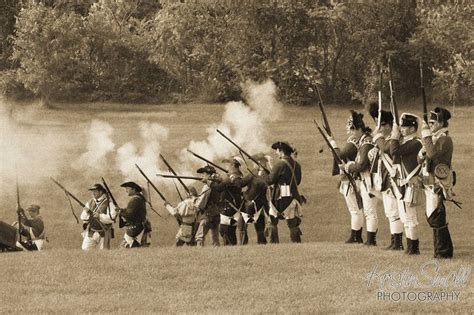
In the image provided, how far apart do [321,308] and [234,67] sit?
105 ft

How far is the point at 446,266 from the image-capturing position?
15.1 metres

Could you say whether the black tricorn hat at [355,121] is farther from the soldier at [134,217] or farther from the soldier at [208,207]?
the soldier at [134,217]

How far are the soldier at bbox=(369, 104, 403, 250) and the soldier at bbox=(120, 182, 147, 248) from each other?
4.16 meters

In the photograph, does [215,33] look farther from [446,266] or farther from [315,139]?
[446,266]

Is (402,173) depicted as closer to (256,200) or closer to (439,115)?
(439,115)

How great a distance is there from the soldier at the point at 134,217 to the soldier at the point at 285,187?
85.3 inches

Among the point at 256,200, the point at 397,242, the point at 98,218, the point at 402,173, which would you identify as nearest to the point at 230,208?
the point at 256,200

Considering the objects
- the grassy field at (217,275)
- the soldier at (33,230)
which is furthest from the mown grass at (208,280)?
the soldier at (33,230)

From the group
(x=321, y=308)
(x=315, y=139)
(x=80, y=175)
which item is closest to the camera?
(x=321, y=308)

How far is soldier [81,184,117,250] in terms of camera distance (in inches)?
774

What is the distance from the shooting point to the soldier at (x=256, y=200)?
20.0 meters

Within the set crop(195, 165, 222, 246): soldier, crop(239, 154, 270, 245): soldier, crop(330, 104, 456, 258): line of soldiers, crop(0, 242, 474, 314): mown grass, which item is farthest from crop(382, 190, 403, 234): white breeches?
crop(195, 165, 222, 246): soldier

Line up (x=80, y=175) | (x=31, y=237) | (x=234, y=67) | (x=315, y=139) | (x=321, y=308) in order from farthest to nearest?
1. (x=234, y=67)
2. (x=315, y=139)
3. (x=80, y=175)
4. (x=31, y=237)
5. (x=321, y=308)

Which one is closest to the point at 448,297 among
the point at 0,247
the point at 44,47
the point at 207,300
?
the point at 207,300
